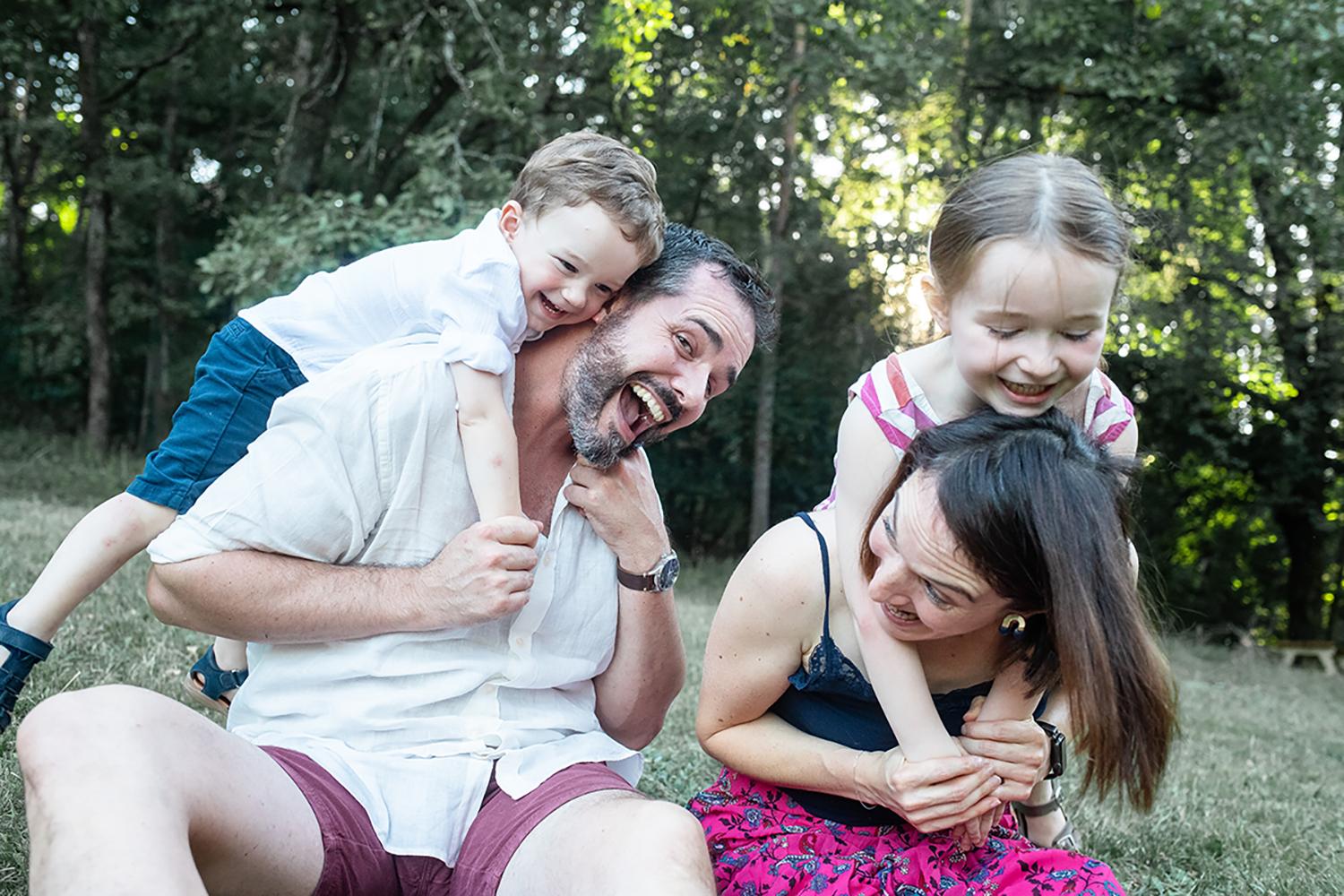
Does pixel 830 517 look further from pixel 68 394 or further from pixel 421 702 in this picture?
pixel 68 394

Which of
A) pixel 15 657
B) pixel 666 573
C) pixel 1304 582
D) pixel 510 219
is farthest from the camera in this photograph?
pixel 1304 582

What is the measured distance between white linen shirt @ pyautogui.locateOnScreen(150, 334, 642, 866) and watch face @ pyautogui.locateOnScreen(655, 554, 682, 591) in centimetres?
A: 18

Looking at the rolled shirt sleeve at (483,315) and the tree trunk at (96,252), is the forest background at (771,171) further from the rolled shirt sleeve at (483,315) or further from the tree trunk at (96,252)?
the rolled shirt sleeve at (483,315)

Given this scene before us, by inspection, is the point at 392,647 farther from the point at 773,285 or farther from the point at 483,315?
the point at 773,285

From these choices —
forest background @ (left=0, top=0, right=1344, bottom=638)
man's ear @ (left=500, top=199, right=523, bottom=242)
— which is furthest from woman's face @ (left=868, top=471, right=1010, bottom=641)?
forest background @ (left=0, top=0, right=1344, bottom=638)

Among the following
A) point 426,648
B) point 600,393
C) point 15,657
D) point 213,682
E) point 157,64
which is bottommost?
point 213,682

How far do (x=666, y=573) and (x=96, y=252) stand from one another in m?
14.6

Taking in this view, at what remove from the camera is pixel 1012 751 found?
76.3 inches

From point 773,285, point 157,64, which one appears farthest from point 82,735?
point 157,64

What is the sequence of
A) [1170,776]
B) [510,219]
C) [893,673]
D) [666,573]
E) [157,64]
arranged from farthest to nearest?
1. [157,64]
2. [1170,776]
3. [510,219]
4. [666,573]
5. [893,673]

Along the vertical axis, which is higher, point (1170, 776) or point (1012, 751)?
point (1012, 751)

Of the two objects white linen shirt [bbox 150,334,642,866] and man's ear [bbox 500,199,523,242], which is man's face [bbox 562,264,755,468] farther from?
man's ear [bbox 500,199,523,242]

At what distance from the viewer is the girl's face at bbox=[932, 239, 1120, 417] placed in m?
2.15

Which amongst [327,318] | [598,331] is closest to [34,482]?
[327,318]
